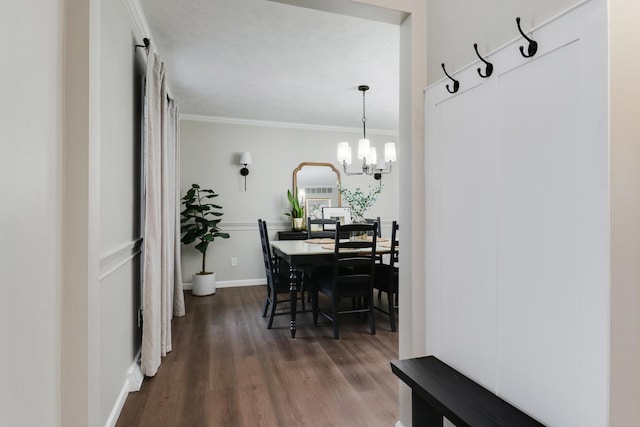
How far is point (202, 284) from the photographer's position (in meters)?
4.48

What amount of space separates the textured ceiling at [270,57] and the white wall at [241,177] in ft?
1.51

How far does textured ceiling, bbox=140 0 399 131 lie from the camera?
231 centimetres

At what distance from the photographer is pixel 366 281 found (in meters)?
3.07

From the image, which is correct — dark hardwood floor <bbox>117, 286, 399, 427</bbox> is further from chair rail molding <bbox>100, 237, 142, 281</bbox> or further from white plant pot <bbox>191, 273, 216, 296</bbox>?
white plant pot <bbox>191, 273, 216, 296</bbox>

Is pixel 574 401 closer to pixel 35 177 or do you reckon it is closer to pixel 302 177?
pixel 35 177

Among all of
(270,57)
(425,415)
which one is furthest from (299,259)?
(425,415)

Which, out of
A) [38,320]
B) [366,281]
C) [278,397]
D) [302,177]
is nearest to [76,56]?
[38,320]

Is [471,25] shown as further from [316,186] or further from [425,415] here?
[316,186]

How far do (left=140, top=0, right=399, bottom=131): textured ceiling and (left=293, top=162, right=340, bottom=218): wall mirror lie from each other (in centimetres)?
101

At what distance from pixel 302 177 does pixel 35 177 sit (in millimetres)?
4457

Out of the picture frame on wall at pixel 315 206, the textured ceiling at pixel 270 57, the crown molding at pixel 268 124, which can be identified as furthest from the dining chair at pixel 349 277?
the crown molding at pixel 268 124

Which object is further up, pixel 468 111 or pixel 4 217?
pixel 468 111

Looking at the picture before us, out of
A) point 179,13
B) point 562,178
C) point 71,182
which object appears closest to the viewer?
point 562,178

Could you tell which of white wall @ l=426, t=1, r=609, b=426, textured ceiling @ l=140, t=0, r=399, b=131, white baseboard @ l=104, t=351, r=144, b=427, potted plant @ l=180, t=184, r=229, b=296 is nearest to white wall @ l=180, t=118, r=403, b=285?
potted plant @ l=180, t=184, r=229, b=296
